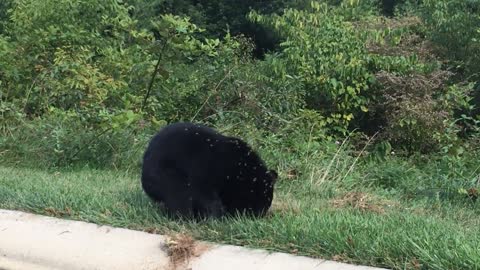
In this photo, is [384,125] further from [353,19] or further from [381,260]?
[381,260]

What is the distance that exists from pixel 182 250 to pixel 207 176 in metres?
0.66

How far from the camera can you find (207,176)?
473 cm

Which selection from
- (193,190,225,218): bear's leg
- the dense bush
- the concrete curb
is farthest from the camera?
the dense bush

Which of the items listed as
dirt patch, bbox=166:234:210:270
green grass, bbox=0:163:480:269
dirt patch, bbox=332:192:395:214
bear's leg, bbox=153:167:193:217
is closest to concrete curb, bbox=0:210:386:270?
dirt patch, bbox=166:234:210:270

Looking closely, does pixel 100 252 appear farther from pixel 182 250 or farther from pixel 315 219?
pixel 315 219

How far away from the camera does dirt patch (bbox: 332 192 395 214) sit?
213 inches

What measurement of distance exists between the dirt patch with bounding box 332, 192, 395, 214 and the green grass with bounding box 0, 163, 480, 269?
0.01m

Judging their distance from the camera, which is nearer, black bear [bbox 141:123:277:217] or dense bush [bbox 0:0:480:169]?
black bear [bbox 141:123:277:217]

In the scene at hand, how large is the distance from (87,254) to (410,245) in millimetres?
2193

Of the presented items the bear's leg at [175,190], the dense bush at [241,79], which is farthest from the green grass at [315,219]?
the dense bush at [241,79]

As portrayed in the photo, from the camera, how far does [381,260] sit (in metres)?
3.83

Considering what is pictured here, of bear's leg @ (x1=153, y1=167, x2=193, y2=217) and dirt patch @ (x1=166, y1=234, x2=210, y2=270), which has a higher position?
bear's leg @ (x1=153, y1=167, x2=193, y2=217)

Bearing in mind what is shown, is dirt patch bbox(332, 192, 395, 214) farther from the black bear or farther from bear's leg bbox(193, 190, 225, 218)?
bear's leg bbox(193, 190, 225, 218)

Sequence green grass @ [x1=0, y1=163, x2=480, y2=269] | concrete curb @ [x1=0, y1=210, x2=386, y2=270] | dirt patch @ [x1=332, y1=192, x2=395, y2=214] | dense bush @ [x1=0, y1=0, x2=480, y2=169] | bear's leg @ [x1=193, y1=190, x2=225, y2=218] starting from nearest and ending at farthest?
1. green grass @ [x1=0, y1=163, x2=480, y2=269]
2. concrete curb @ [x1=0, y1=210, x2=386, y2=270]
3. bear's leg @ [x1=193, y1=190, x2=225, y2=218]
4. dirt patch @ [x1=332, y1=192, x2=395, y2=214]
5. dense bush @ [x1=0, y1=0, x2=480, y2=169]
